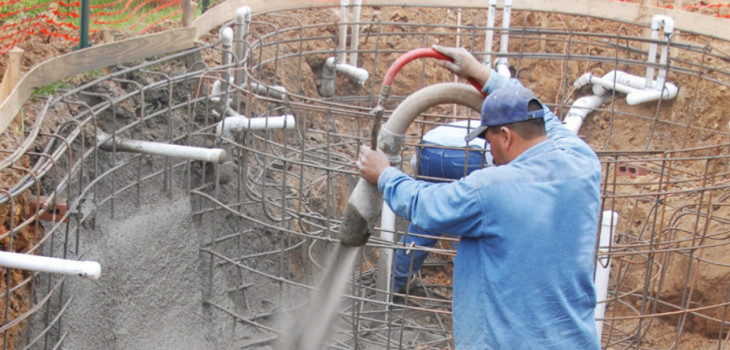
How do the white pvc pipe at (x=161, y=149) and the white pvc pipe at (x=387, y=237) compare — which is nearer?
the white pvc pipe at (x=161, y=149)

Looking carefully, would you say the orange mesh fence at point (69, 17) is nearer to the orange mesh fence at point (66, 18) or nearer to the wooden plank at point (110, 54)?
the orange mesh fence at point (66, 18)

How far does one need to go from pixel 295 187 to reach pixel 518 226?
3.81 metres

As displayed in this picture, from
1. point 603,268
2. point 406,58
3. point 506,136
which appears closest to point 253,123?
point 406,58

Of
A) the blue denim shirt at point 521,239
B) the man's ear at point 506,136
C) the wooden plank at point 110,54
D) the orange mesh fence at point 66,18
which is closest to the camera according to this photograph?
the blue denim shirt at point 521,239

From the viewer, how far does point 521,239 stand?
3367 mm

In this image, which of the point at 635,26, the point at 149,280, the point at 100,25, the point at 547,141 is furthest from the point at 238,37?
the point at 635,26

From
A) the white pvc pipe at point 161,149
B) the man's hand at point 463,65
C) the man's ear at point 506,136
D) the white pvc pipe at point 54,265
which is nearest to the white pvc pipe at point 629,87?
the white pvc pipe at point 161,149

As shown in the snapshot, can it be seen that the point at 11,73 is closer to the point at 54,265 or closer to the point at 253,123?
the point at 253,123

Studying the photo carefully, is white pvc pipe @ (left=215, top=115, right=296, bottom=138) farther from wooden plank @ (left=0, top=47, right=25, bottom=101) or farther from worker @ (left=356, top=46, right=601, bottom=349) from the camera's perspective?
worker @ (left=356, top=46, right=601, bottom=349)

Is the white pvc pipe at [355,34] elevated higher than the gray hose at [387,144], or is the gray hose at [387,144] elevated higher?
the white pvc pipe at [355,34]

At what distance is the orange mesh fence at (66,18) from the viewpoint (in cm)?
662

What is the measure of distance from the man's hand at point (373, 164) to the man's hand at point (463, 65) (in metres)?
0.58

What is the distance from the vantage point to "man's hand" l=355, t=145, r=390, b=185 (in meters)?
3.63

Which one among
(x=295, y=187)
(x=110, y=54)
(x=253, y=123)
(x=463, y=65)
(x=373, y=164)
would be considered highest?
(x=463, y=65)
